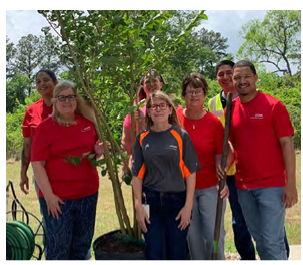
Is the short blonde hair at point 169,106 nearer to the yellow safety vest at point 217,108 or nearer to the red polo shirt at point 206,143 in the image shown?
the red polo shirt at point 206,143

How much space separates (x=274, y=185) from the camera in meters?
2.65

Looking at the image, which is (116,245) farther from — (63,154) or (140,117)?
(140,117)

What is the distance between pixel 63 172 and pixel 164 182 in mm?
824

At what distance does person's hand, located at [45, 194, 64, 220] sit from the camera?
2.73 metres

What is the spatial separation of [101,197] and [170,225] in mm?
5516

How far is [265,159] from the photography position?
2668 millimetres

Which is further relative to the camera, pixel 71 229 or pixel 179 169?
pixel 71 229

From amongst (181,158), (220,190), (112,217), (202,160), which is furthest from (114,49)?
(112,217)

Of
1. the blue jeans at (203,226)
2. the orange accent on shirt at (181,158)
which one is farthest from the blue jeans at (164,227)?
the blue jeans at (203,226)

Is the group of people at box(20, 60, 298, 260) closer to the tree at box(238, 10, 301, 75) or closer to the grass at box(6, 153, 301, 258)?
the grass at box(6, 153, 301, 258)

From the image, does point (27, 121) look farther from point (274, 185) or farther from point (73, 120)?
point (274, 185)

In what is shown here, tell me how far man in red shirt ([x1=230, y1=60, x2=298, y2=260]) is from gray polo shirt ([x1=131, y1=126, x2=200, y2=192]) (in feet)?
1.51

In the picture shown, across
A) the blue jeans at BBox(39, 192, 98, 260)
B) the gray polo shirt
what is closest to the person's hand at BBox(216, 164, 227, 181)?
the gray polo shirt

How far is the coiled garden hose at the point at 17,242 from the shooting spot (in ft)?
8.64
